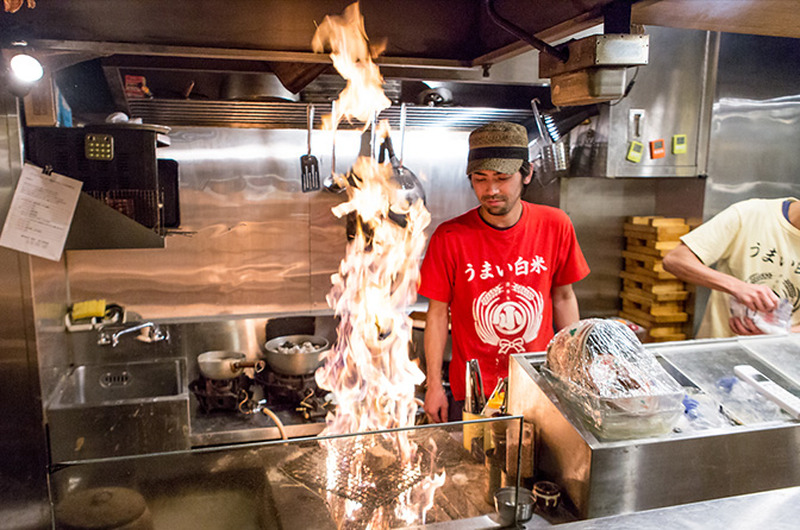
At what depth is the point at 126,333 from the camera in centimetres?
345

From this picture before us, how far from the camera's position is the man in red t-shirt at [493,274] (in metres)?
2.57

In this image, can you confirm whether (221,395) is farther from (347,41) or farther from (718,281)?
(718,281)

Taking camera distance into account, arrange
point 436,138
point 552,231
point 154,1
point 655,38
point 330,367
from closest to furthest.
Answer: point 154,1, point 552,231, point 330,367, point 655,38, point 436,138

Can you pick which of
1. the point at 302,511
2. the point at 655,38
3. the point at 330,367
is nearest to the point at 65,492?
the point at 302,511

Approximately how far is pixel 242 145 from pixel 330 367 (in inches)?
66.1

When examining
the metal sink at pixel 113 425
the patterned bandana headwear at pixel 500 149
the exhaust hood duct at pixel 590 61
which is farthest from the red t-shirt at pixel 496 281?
the metal sink at pixel 113 425

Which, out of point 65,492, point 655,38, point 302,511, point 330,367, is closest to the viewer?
point 65,492

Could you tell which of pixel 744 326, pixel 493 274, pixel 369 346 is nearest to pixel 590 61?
pixel 493 274

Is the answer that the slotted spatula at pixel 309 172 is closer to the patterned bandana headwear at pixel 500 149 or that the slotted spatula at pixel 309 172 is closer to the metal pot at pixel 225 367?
the metal pot at pixel 225 367

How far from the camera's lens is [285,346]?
3.71 m

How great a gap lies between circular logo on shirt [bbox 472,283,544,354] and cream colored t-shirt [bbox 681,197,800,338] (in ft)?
3.25

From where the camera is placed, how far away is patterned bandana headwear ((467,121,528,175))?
243 centimetres

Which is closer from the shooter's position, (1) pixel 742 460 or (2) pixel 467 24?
(1) pixel 742 460

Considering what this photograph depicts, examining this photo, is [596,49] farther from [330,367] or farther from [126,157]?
[330,367]
